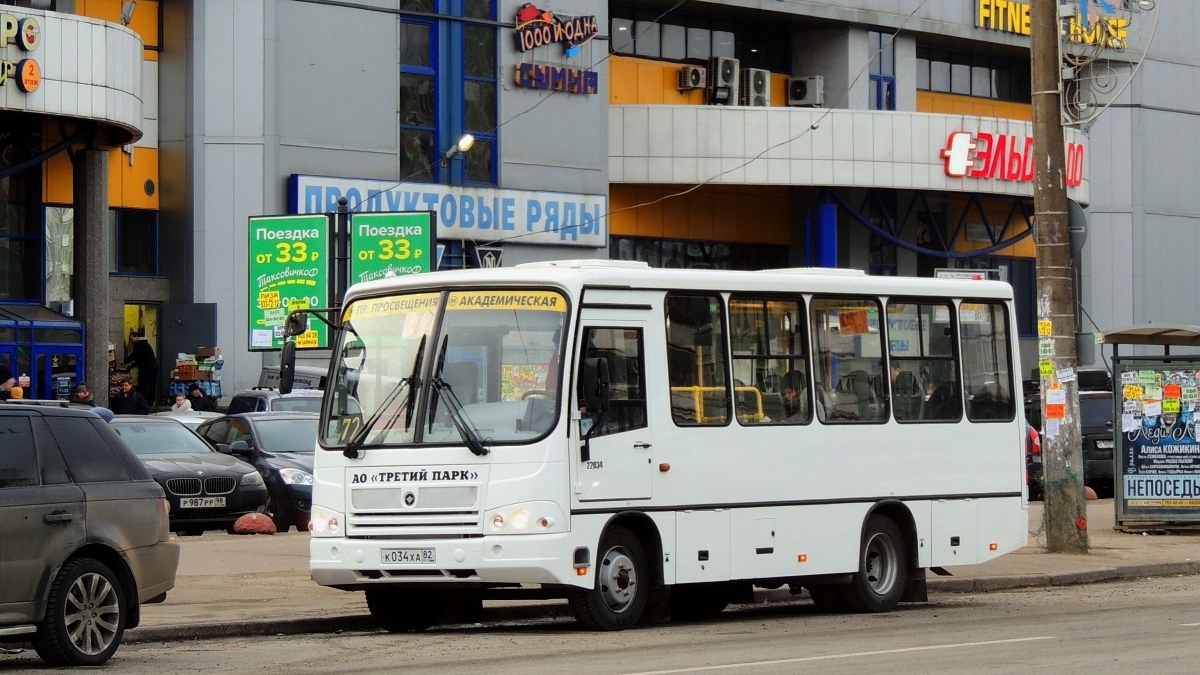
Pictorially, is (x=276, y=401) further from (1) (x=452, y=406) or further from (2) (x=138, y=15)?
(1) (x=452, y=406)

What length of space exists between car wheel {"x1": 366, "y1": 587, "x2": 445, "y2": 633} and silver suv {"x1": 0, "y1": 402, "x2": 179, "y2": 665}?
216 cm

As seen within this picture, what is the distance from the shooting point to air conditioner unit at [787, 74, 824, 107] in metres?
48.9

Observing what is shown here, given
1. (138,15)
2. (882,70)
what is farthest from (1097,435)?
(138,15)

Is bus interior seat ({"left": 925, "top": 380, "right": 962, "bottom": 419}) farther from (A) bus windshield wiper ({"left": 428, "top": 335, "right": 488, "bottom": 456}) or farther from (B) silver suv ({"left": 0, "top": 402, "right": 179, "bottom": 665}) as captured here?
(B) silver suv ({"left": 0, "top": 402, "right": 179, "bottom": 665})

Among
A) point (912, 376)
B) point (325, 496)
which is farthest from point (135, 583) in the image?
point (912, 376)

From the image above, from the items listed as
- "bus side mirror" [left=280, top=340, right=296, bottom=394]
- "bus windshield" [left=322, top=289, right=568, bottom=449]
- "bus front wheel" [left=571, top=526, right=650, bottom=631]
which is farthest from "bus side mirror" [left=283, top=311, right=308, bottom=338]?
"bus front wheel" [left=571, top=526, right=650, bottom=631]

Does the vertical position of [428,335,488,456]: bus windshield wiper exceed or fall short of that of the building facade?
it falls short

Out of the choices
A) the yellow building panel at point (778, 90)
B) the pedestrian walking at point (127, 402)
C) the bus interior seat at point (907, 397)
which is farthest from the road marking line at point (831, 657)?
the yellow building panel at point (778, 90)

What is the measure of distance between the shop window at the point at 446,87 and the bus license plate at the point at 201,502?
59.1ft

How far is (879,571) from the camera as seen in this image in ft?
53.5

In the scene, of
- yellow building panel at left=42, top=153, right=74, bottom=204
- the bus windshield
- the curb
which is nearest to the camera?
the bus windshield

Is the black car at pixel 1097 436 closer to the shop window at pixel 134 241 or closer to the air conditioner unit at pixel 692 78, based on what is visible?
the air conditioner unit at pixel 692 78

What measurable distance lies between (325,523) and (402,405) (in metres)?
1.04

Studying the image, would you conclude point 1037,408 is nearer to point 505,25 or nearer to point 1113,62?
point 505,25
